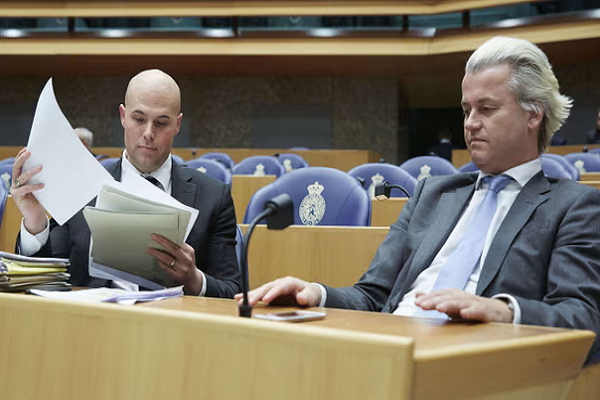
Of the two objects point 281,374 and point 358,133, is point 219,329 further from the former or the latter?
point 358,133

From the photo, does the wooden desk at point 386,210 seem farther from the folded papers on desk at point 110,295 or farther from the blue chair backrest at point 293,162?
the blue chair backrest at point 293,162

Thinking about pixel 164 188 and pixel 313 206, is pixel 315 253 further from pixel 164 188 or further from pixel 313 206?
pixel 313 206

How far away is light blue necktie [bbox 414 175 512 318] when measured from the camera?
1.77 meters

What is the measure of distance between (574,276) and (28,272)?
1195 mm

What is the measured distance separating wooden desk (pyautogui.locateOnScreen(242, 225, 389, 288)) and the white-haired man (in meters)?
0.73

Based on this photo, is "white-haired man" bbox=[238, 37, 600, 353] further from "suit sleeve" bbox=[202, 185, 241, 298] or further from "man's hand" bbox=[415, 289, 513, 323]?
"suit sleeve" bbox=[202, 185, 241, 298]

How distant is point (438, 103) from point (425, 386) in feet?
54.4

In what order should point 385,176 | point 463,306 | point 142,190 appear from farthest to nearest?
point 385,176
point 142,190
point 463,306

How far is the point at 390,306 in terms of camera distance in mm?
1851

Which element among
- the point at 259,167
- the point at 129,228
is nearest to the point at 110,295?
the point at 129,228

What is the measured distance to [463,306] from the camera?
4.36 feet

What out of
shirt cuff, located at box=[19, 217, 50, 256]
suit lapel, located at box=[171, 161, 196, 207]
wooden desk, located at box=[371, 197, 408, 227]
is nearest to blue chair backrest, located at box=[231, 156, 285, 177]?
wooden desk, located at box=[371, 197, 408, 227]

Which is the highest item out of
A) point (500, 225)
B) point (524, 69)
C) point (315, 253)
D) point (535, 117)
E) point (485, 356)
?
point (524, 69)

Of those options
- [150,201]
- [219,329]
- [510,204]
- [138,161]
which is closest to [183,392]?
[219,329]
